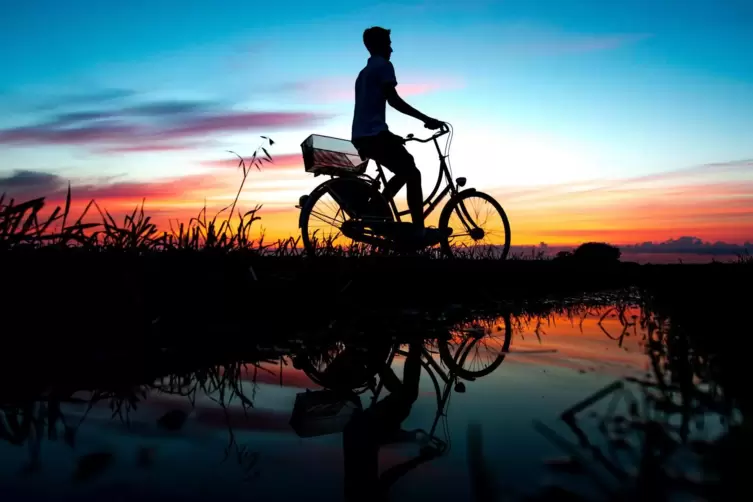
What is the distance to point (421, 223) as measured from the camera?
891 centimetres

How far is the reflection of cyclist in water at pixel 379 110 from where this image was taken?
7.89 m

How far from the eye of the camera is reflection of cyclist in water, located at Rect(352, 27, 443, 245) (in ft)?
25.9

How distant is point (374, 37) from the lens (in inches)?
311

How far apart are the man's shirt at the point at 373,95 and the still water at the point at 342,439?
5.11 meters

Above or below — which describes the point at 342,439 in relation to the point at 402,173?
below

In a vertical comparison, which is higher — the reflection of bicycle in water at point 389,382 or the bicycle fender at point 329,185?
the bicycle fender at point 329,185

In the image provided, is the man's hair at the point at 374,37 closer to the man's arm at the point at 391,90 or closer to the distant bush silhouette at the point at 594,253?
the man's arm at the point at 391,90

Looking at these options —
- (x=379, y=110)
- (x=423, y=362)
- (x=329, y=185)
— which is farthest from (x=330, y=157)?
(x=423, y=362)

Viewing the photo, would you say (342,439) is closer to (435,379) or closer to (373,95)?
(435,379)

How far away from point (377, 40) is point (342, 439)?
6602mm

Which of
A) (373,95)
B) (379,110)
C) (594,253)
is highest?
(373,95)

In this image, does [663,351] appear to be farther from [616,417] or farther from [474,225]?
[474,225]

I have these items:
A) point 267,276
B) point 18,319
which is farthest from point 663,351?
point 18,319

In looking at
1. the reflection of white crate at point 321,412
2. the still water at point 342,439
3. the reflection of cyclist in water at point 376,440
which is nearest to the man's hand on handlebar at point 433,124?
the still water at point 342,439
